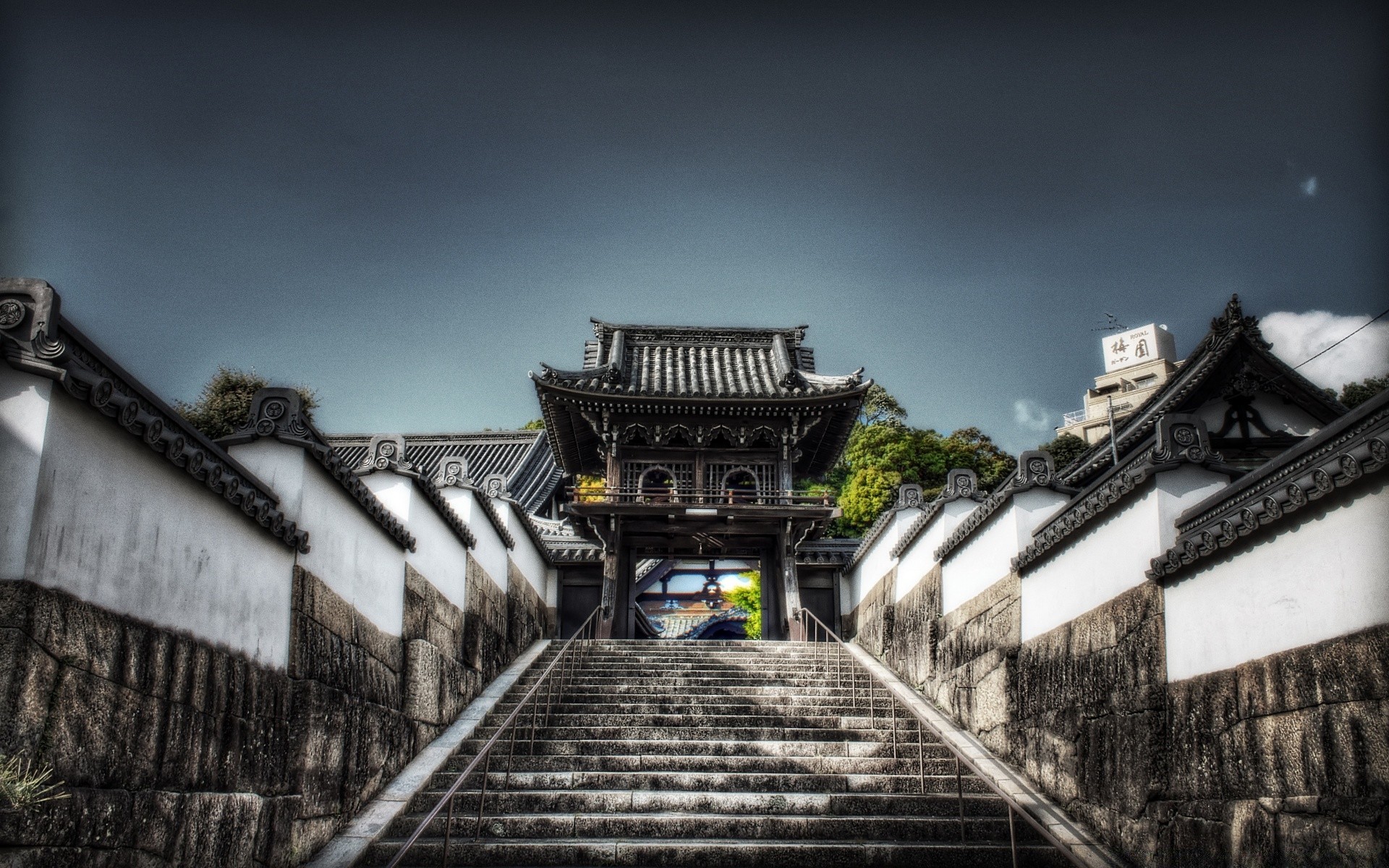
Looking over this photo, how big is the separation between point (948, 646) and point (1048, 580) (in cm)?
297

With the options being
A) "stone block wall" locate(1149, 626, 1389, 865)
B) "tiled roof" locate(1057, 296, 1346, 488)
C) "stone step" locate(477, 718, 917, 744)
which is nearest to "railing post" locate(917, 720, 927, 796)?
"stone step" locate(477, 718, 917, 744)

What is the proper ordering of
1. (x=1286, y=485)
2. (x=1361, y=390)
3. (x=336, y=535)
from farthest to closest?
1. (x=1361, y=390)
2. (x=336, y=535)
3. (x=1286, y=485)

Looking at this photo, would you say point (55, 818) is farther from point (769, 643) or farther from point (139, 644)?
point (769, 643)

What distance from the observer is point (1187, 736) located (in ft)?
18.9

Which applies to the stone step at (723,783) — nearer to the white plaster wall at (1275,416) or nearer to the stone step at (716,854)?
the stone step at (716,854)

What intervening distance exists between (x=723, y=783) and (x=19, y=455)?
6054mm

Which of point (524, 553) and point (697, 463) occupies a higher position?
point (697, 463)

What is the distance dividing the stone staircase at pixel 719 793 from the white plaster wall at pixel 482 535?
2.65 metres

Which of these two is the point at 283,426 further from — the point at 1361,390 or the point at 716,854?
the point at 1361,390

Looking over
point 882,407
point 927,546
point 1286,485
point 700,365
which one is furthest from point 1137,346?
point 1286,485

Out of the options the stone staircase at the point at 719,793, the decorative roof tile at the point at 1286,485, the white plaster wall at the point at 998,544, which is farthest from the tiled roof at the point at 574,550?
the decorative roof tile at the point at 1286,485

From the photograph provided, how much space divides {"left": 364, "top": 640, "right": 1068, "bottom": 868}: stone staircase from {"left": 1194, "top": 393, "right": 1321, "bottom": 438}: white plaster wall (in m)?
7.25

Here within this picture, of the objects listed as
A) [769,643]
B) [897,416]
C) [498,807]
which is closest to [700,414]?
[769,643]

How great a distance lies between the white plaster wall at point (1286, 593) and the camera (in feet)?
14.5
